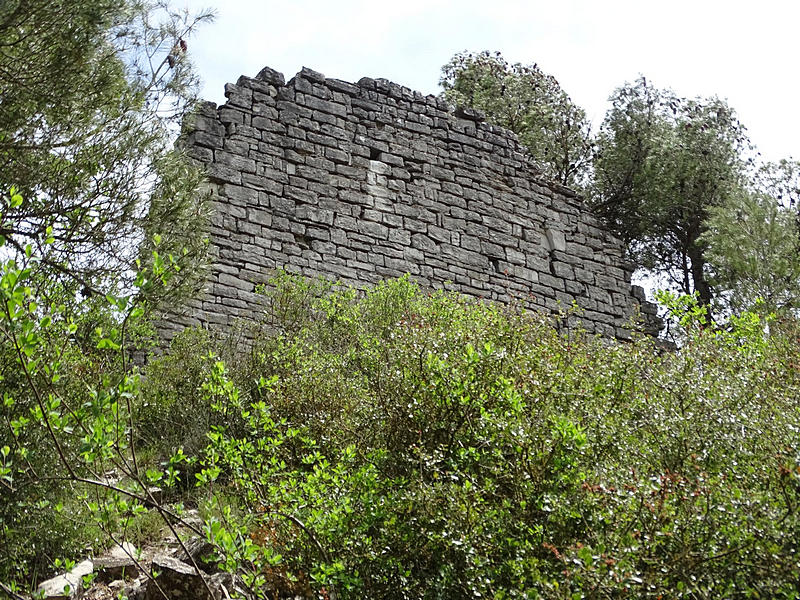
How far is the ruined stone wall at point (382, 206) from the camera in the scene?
8547 mm

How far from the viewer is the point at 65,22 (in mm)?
4992

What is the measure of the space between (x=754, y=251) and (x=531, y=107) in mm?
4769

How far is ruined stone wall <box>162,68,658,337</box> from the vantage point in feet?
28.0

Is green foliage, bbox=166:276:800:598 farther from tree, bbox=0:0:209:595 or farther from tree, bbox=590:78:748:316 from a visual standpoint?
tree, bbox=590:78:748:316

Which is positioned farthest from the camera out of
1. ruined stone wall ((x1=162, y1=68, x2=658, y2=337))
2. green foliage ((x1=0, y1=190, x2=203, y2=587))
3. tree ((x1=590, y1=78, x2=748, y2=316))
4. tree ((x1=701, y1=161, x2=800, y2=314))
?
tree ((x1=590, y1=78, x2=748, y2=316))

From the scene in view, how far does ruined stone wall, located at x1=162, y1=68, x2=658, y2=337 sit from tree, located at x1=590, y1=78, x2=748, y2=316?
2.90 meters

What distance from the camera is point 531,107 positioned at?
1422 centimetres

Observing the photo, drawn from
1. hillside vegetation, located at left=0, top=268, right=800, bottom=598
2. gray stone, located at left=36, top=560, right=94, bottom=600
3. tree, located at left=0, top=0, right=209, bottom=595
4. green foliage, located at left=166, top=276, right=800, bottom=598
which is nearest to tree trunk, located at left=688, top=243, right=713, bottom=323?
hillside vegetation, located at left=0, top=268, right=800, bottom=598

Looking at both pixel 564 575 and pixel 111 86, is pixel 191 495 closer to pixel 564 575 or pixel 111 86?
pixel 111 86

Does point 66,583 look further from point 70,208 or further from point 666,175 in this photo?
point 666,175

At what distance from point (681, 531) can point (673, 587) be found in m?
0.21

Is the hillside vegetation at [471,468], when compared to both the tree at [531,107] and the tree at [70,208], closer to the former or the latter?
the tree at [70,208]

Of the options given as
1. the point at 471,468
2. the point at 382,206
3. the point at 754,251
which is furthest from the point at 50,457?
the point at 754,251

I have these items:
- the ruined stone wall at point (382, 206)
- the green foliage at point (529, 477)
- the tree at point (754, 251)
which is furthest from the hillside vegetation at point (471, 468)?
the tree at point (754, 251)
